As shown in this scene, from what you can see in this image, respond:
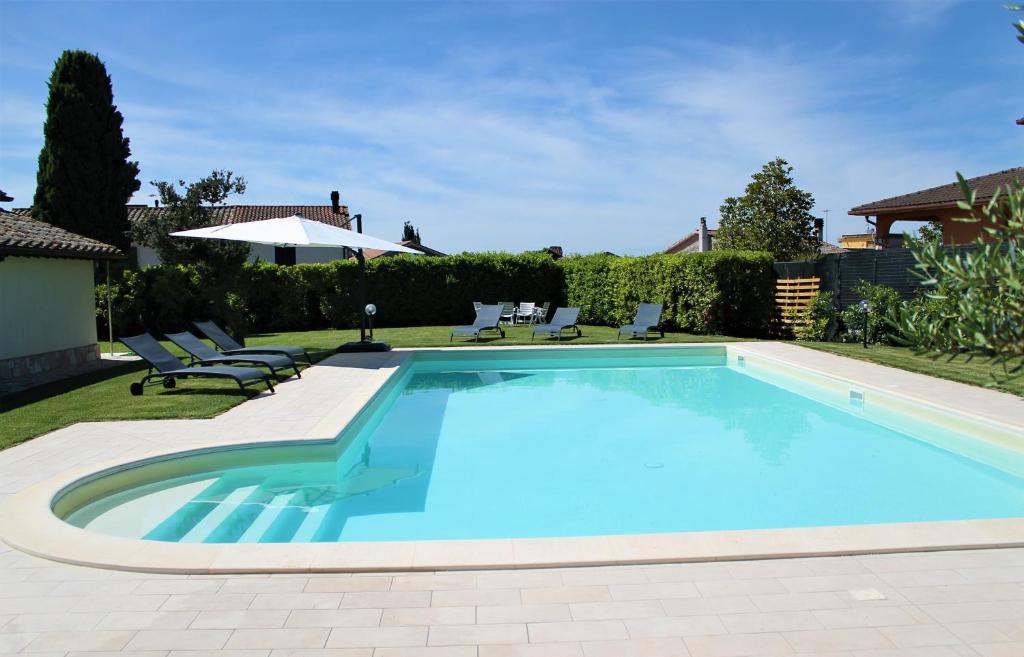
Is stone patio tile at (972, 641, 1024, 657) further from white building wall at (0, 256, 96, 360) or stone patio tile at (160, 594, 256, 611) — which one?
white building wall at (0, 256, 96, 360)

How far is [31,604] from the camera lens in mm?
3576

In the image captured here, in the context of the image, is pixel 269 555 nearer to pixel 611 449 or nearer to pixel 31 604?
pixel 31 604

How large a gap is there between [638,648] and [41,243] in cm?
1231

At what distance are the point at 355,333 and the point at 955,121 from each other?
19.3 m

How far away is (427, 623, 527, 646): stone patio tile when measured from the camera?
10.4 ft

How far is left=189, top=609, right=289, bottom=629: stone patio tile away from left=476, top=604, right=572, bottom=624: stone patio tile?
3.23 ft

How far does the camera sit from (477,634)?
10.6 ft

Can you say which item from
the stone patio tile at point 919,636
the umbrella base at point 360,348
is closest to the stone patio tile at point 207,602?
the stone patio tile at point 919,636

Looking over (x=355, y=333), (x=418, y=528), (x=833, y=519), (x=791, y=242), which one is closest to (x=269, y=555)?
(x=418, y=528)

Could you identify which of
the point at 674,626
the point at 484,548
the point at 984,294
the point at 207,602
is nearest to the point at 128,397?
the point at 207,602

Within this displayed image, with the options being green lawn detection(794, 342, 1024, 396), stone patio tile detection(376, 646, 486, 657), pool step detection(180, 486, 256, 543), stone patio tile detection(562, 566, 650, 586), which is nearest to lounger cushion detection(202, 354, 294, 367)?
pool step detection(180, 486, 256, 543)

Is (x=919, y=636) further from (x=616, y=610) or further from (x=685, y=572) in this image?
(x=616, y=610)

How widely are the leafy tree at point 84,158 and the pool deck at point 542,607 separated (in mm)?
21655

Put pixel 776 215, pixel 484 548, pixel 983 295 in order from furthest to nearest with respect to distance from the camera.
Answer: pixel 776 215
pixel 484 548
pixel 983 295
